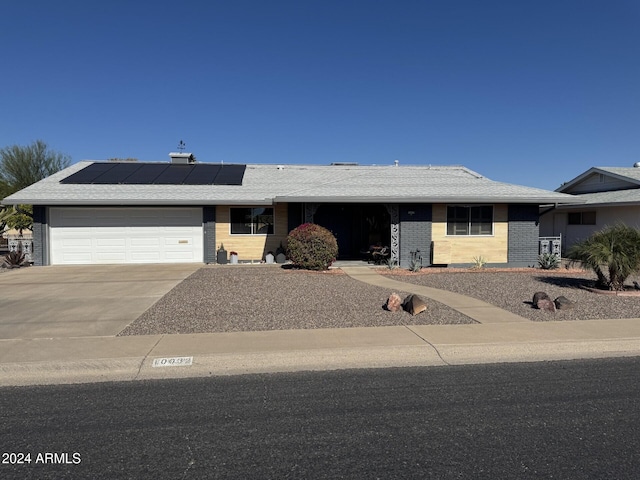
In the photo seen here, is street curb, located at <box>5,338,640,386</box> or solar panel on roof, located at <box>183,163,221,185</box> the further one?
solar panel on roof, located at <box>183,163,221,185</box>

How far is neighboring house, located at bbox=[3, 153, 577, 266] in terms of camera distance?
16.8 metres

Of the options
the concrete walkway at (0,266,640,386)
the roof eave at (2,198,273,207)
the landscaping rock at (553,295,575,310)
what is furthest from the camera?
the roof eave at (2,198,273,207)

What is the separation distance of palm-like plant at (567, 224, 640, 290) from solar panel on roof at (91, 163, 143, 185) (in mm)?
17671

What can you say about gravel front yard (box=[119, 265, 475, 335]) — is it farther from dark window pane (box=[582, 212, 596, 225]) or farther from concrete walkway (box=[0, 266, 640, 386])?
dark window pane (box=[582, 212, 596, 225])

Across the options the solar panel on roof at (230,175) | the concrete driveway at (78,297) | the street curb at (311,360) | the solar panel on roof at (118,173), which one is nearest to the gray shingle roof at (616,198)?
the street curb at (311,360)

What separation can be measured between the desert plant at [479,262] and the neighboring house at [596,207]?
392 cm

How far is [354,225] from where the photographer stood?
19.6m

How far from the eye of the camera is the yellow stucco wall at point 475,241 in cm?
1709

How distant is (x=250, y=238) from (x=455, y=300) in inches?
412

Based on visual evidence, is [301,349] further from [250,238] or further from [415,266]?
[250,238]

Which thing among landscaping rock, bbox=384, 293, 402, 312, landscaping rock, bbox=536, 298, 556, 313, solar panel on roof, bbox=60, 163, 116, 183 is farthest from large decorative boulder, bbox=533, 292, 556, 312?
solar panel on roof, bbox=60, 163, 116, 183

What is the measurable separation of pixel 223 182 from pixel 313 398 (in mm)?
16260

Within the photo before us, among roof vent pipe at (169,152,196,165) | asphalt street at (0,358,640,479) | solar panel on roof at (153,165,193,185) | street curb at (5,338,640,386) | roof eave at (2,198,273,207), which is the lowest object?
asphalt street at (0,358,640,479)

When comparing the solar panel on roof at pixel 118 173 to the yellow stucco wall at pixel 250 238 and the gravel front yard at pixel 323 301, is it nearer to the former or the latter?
the yellow stucco wall at pixel 250 238
